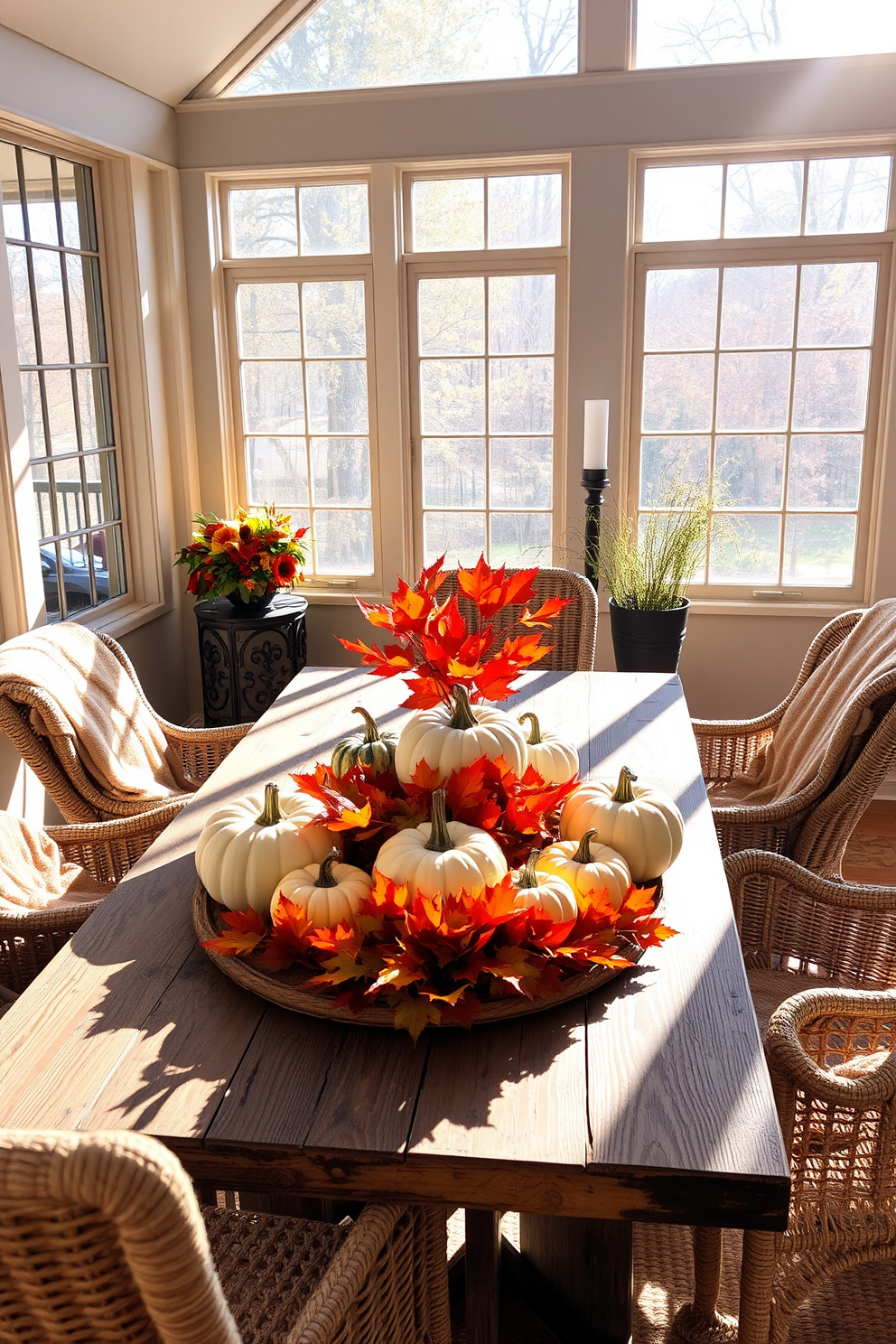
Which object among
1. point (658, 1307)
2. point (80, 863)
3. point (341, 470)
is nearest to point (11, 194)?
point (341, 470)

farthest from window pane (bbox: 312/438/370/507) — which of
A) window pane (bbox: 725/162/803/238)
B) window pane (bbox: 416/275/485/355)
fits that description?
window pane (bbox: 725/162/803/238)

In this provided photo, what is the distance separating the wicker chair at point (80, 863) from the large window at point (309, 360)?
91.4 inches

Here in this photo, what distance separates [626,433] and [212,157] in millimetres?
1967

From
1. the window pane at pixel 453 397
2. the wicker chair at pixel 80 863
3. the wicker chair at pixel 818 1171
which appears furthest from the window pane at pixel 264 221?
the wicker chair at pixel 818 1171

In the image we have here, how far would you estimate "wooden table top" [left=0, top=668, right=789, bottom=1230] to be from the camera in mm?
1118

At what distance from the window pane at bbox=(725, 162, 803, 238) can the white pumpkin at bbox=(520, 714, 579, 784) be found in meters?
3.13

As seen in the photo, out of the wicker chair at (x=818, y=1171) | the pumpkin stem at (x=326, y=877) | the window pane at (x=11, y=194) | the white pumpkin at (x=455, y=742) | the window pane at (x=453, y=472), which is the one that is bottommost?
the wicker chair at (x=818, y=1171)

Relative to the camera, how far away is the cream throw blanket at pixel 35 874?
2127 mm

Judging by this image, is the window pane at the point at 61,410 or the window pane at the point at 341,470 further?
the window pane at the point at 341,470

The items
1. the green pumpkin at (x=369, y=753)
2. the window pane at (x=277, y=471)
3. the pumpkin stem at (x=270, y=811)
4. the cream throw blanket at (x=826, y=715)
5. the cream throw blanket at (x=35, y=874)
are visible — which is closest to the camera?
the pumpkin stem at (x=270, y=811)

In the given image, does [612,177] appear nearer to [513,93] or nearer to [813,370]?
[513,93]

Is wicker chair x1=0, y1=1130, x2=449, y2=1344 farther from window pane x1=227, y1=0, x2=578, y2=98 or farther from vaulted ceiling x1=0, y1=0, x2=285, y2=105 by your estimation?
window pane x1=227, y1=0, x2=578, y2=98

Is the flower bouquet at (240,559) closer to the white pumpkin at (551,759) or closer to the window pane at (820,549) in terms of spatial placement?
the window pane at (820,549)

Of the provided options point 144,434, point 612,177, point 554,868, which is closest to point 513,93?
point 612,177
